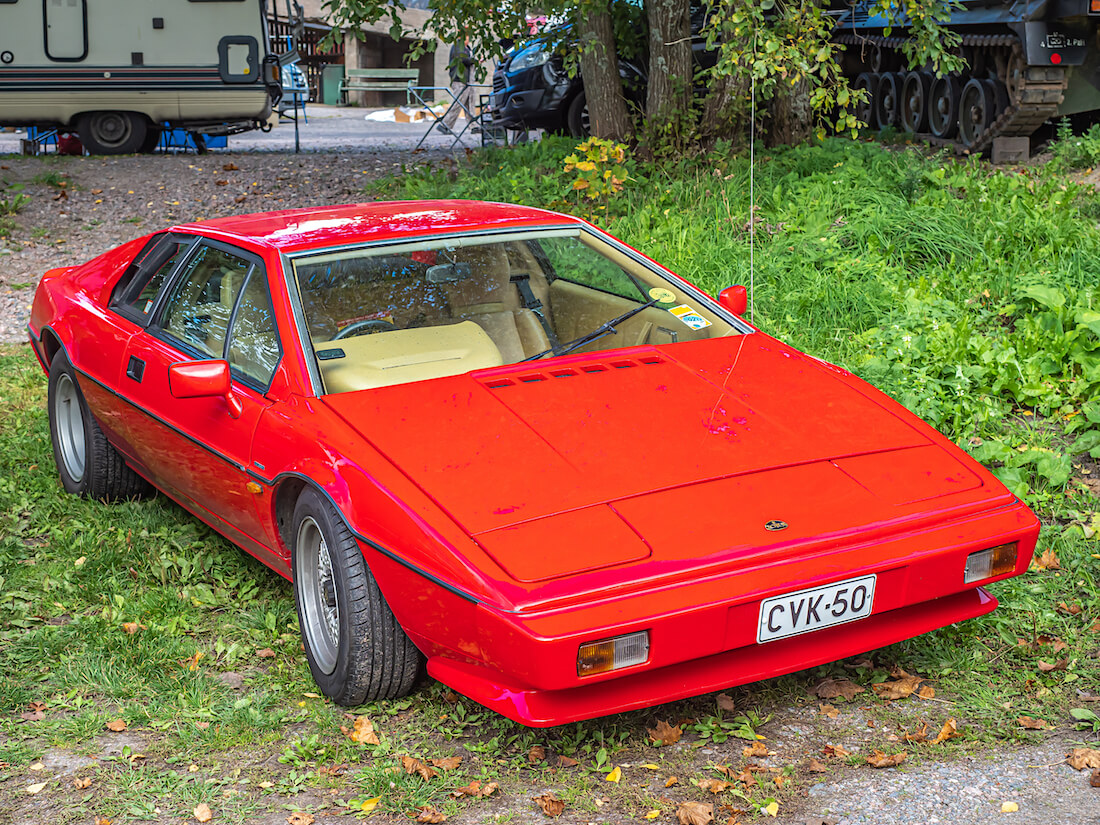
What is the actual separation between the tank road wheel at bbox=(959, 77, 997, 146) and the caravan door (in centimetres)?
993

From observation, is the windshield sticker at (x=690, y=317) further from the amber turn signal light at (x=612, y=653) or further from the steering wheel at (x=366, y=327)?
the amber turn signal light at (x=612, y=653)

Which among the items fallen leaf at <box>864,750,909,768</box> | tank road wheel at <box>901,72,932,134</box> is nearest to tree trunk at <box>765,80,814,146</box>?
tank road wheel at <box>901,72,932,134</box>

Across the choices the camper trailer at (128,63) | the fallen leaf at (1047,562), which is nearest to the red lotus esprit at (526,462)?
the fallen leaf at (1047,562)

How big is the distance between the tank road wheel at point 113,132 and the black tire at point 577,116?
17.5ft

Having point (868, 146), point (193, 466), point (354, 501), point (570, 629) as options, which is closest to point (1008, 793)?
point (570, 629)

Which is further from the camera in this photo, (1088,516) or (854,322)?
(854,322)

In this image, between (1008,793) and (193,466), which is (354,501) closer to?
(193,466)

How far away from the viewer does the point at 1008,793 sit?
2.62 meters

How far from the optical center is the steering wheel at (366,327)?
3.41 metres

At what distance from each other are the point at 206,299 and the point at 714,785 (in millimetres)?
2348

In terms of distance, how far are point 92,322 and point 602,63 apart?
6.20m

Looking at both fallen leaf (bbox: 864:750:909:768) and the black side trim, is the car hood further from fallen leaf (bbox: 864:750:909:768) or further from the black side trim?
fallen leaf (bbox: 864:750:909:768)

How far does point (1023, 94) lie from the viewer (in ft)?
31.1

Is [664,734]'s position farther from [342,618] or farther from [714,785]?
[342,618]
